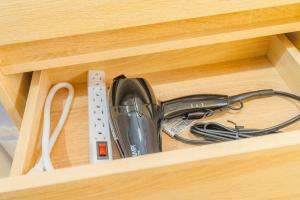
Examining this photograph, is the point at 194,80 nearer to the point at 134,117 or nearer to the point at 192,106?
the point at 192,106

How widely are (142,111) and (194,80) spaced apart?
0.19 metres

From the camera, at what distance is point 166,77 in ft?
2.41

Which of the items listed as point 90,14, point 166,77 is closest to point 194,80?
point 166,77

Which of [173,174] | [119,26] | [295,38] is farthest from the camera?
[295,38]

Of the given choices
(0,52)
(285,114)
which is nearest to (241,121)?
(285,114)

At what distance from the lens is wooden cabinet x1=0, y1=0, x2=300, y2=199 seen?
16.4 inches

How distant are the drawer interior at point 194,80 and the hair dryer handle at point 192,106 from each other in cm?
3

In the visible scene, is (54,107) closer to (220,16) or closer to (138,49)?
(138,49)

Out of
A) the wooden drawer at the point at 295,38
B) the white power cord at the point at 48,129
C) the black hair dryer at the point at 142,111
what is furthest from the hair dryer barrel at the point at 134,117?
the wooden drawer at the point at 295,38

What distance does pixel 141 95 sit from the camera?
2.02 ft

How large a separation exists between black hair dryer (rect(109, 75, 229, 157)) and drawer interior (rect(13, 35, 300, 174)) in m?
0.04

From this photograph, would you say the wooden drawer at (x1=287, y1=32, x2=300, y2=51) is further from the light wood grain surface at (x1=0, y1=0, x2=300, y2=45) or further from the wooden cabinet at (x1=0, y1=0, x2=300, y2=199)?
the light wood grain surface at (x1=0, y1=0, x2=300, y2=45)

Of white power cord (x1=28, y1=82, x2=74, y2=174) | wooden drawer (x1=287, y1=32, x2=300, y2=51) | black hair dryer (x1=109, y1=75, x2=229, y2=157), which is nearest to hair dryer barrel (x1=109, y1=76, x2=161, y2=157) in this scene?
black hair dryer (x1=109, y1=75, x2=229, y2=157)

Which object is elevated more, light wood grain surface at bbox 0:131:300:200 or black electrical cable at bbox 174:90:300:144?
black electrical cable at bbox 174:90:300:144
